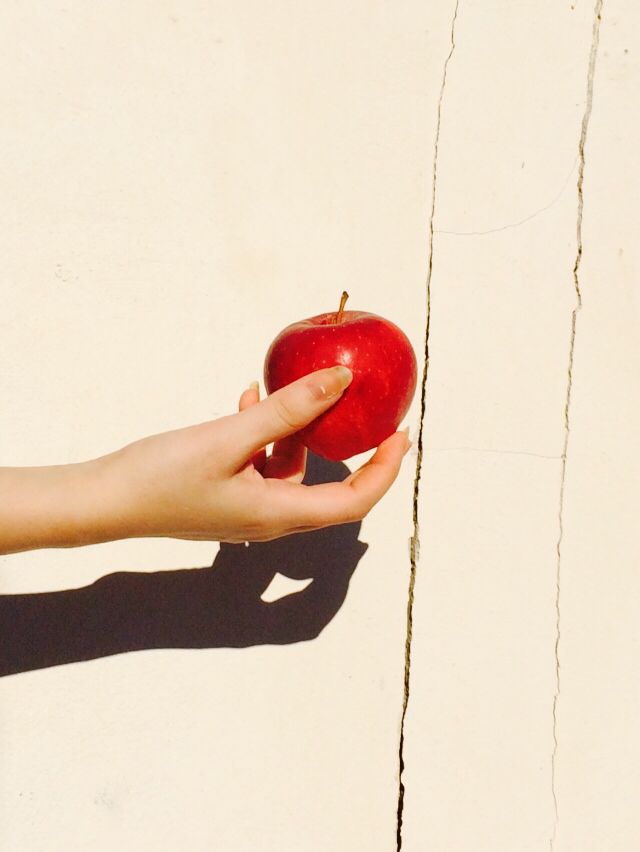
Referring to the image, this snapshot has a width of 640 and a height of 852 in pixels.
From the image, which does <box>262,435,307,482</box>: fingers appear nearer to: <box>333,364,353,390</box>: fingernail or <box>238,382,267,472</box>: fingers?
<box>238,382,267,472</box>: fingers

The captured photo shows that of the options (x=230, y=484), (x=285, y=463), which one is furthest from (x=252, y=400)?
(x=230, y=484)

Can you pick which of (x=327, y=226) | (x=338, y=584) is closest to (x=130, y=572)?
(x=338, y=584)

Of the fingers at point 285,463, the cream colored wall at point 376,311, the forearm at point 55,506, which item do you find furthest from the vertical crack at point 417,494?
the forearm at point 55,506

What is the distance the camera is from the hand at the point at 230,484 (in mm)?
930

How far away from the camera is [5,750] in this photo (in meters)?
1.29

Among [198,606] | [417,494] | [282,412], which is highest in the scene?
[282,412]

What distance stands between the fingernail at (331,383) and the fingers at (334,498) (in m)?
0.15

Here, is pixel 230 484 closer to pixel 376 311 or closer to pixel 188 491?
pixel 188 491

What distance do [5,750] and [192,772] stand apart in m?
0.33

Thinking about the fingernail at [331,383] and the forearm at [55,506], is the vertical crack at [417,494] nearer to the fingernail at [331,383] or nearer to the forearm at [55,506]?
the fingernail at [331,383]

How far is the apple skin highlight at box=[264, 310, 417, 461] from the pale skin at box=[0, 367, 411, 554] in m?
0.05

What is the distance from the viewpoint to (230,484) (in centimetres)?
96

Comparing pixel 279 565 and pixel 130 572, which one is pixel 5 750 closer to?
pixel 130 572

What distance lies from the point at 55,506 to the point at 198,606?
1.51 ft
